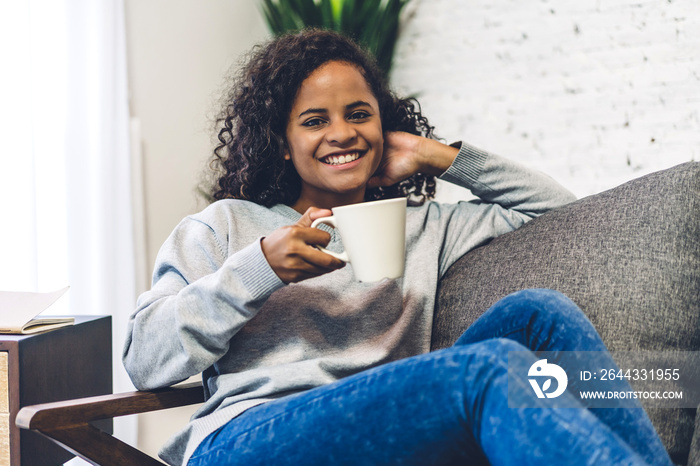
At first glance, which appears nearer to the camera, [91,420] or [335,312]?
[91,420]

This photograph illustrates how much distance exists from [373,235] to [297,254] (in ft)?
0.36

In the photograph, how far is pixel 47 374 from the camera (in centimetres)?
118

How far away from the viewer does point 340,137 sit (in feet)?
3.86

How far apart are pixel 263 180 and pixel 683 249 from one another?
784mm

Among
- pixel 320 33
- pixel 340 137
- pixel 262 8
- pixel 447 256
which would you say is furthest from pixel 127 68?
pixel 447 256

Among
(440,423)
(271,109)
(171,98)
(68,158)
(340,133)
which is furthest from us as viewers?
(171,98)

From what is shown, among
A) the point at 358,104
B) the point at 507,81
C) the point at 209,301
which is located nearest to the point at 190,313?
the point at 209,301

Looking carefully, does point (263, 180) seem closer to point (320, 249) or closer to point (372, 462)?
point (320, 249)

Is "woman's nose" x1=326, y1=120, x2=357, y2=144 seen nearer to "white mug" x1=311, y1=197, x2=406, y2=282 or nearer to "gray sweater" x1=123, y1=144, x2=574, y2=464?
"gray sweater" x1=123, y1=144, x2=574, y2=464

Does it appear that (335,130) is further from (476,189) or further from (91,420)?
(91,420)

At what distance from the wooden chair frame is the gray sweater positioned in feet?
0.13

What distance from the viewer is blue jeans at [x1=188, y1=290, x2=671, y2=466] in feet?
2.17

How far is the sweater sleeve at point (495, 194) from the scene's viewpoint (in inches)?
52.7

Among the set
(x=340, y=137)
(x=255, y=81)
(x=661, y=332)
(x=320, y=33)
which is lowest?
(x=661, y=332)
